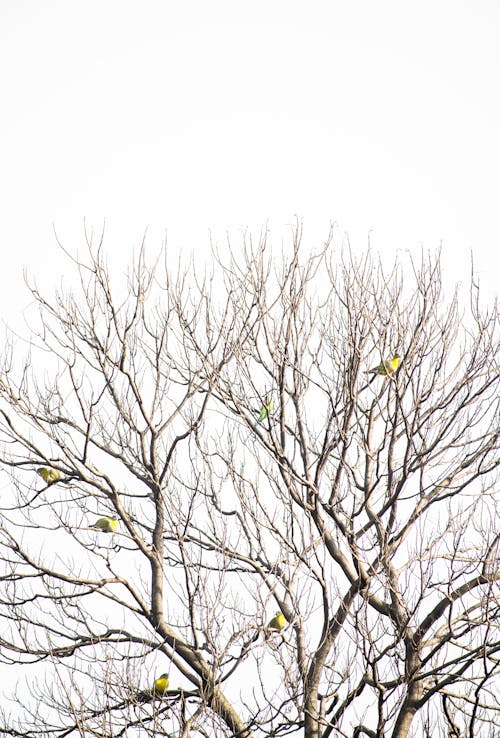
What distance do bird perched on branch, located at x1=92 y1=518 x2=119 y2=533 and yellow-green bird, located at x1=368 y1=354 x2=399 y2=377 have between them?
7.35ft

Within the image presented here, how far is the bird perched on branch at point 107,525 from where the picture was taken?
685 centimetres

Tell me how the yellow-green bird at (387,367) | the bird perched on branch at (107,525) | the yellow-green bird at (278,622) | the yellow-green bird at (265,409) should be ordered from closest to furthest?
1. the yellow-green bird at (387,367)
2. the yellow-green bird at (265,409)
3. the yellow-green bird at (278,622)
4. the bird perched on branch at (107,525)

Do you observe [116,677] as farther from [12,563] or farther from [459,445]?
[459,445]

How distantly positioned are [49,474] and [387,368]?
9.06ft

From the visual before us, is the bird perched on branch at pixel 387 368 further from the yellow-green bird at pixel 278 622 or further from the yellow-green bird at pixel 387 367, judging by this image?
the yellow-green bird at pixel 278 622

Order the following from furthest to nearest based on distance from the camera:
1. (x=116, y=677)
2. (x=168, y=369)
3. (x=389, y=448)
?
(x=168, y=369), (x=389, y=448), (x=116, y=677)

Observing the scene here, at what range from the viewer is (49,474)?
23.0 feet

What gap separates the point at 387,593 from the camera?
579 centimetres

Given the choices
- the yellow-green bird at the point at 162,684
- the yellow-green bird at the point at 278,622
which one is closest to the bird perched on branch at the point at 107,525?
the yellow-green bird at the point at 162,684

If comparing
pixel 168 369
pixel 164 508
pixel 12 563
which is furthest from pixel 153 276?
pixel 12 563

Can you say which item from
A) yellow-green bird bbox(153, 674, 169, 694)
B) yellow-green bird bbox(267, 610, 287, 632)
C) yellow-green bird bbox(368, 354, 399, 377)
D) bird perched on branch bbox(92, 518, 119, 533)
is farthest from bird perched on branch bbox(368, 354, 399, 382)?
yellow-green bird bbox(153, 674, 169, 694)

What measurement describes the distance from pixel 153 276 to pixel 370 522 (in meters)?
2.41

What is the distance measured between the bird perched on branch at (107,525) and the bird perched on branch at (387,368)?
2.22 m

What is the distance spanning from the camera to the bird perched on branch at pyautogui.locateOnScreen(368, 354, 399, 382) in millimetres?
6008
